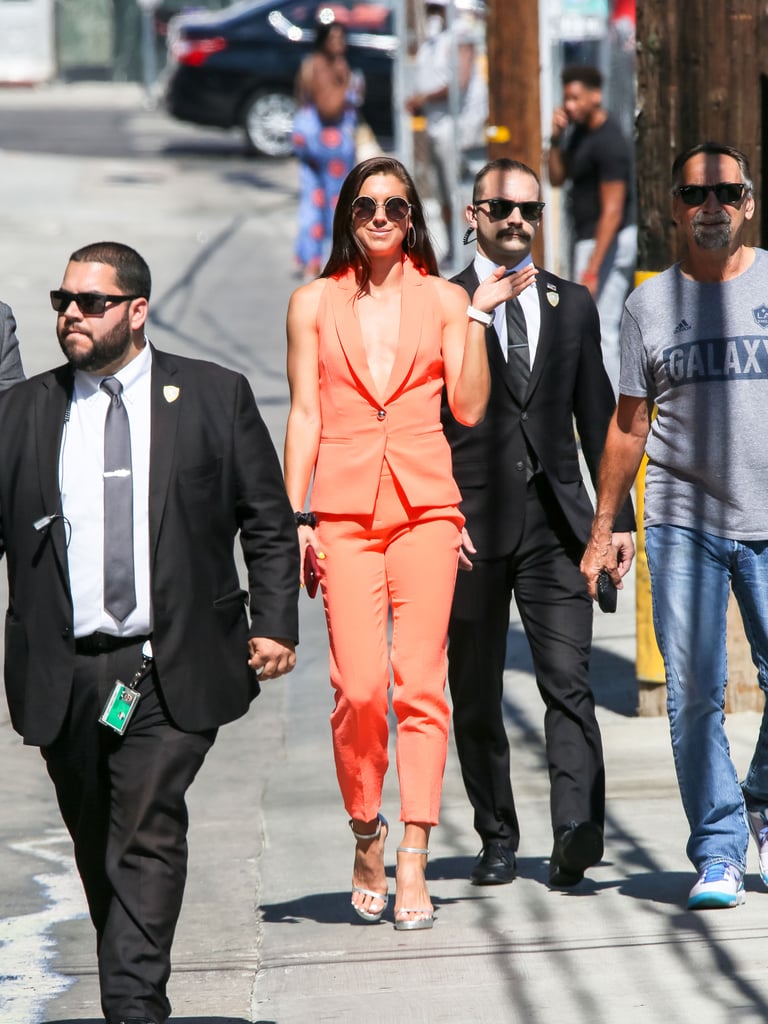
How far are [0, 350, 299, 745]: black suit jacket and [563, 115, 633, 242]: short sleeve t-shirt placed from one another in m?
7.74

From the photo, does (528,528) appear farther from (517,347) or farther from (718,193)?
(718,193)

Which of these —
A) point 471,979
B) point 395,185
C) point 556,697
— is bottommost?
point 471,979

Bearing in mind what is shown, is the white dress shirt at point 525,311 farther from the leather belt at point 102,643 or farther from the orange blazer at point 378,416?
the leather belt at point 102,643

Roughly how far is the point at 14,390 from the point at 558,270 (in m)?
12.3

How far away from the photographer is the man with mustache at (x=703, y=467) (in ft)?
17.0

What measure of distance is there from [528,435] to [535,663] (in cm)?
66

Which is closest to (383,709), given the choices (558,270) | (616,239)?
(616,239)

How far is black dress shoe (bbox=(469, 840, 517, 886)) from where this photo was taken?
573 centimetres

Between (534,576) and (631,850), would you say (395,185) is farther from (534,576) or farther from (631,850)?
(631,850)

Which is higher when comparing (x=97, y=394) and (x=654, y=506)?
(x=97, y=394)

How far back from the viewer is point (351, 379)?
5332 mm

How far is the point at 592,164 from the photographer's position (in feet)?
39.6

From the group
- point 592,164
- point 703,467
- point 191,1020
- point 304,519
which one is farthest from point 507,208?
point 592,164

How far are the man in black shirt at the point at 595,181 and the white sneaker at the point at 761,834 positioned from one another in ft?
21.4
